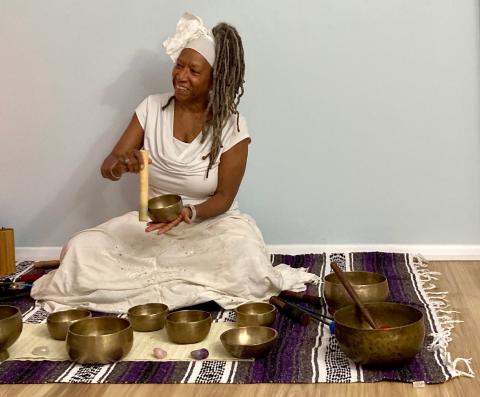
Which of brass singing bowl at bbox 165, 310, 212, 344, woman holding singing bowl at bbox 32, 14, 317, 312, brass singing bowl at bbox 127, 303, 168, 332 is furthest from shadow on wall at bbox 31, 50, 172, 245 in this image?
brass singing bowl at bbox 165, 310, 212, 344

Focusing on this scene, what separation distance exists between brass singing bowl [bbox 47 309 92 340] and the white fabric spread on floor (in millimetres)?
28

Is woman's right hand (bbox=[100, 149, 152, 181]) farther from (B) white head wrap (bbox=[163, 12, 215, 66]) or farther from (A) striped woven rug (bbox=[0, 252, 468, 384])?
(A) striped woven rug (bbox=[0, 252, 468, 384])

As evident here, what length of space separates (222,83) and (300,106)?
0.62 m

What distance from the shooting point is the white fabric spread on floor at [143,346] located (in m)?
2.71

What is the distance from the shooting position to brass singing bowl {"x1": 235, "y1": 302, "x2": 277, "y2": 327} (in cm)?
294

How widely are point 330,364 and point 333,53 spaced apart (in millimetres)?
1838

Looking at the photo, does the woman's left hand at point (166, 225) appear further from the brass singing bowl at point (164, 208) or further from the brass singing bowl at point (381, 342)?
the brass singing bowl at point (381, 342)

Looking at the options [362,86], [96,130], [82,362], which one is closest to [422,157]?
[362,86]

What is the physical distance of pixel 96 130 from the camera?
4172 mm

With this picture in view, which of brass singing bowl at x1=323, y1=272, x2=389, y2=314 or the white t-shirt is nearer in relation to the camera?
brass singing bowl at x1=323, y1=272, x2=389, y2=314

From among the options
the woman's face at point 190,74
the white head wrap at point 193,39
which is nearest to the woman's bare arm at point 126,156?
the woman's face at point 190,74

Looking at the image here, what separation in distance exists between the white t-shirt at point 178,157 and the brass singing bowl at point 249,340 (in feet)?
2.98

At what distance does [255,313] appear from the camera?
303 centimetres

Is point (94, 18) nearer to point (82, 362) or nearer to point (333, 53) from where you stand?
point (333, 53)
